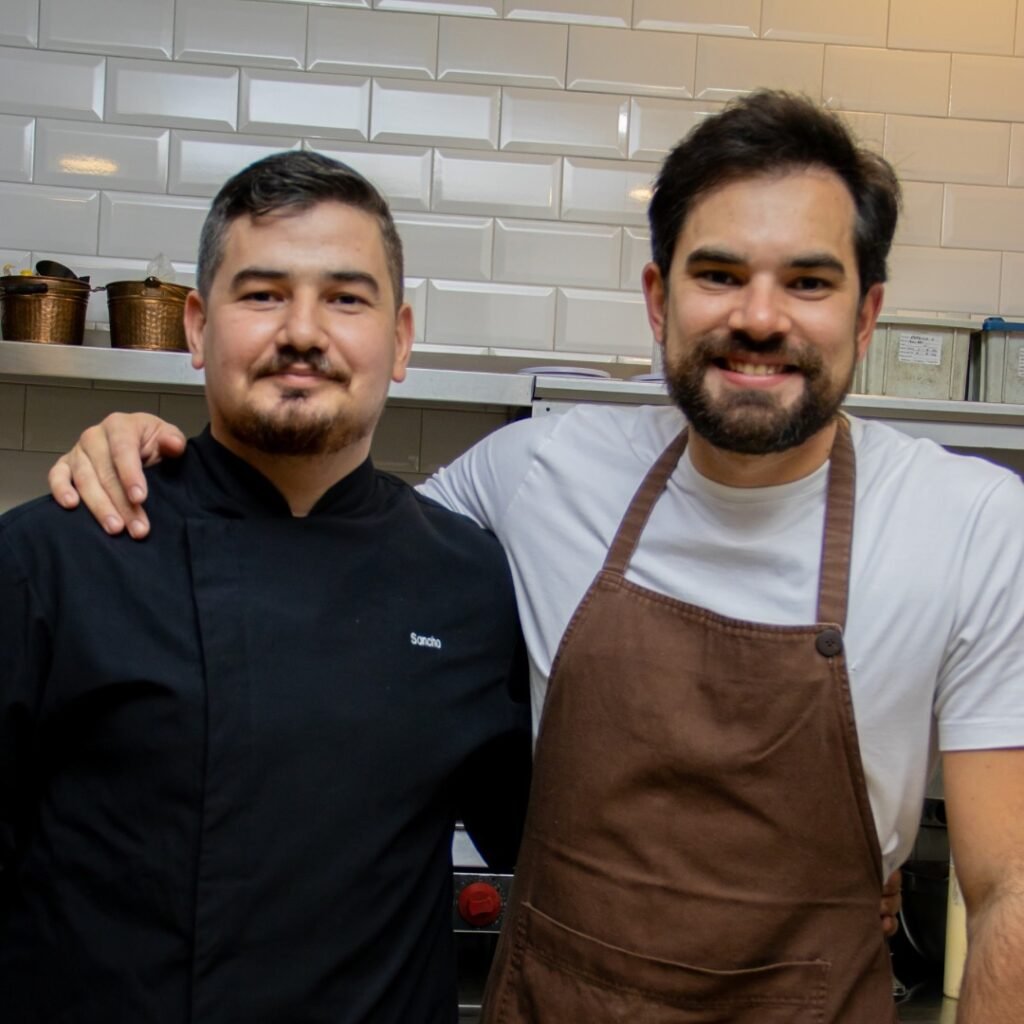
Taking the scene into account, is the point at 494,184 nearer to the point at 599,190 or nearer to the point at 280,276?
the point at 599,190

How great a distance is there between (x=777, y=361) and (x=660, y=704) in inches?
13.7

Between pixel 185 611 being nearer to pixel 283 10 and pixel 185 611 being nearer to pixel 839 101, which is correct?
pixel 283 10

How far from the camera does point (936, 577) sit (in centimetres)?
103

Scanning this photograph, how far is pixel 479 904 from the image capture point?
1573mm

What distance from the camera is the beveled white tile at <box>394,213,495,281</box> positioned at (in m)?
2.27

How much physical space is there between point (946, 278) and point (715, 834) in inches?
Result: 64.9

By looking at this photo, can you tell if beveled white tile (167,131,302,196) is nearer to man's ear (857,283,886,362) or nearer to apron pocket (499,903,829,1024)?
man's ear (857,283,886,362)

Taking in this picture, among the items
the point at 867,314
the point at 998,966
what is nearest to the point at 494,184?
the point at 867,314

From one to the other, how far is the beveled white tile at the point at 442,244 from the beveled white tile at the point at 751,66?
0.53 m

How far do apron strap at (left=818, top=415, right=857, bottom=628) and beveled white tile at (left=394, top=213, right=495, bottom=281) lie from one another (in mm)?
1271

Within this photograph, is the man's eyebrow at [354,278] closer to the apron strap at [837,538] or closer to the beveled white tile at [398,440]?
the apron strap at [837,538]

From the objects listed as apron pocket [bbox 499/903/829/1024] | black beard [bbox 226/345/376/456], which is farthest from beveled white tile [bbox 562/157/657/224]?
apron pocket [bbox 499/903/829/1024]

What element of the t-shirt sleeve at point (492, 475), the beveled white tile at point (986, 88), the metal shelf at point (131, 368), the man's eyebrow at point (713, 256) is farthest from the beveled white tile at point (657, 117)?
the man's eyebrow at point (713, 256)

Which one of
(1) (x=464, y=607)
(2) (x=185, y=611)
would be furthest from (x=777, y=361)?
(2) (x=185, y=611)
